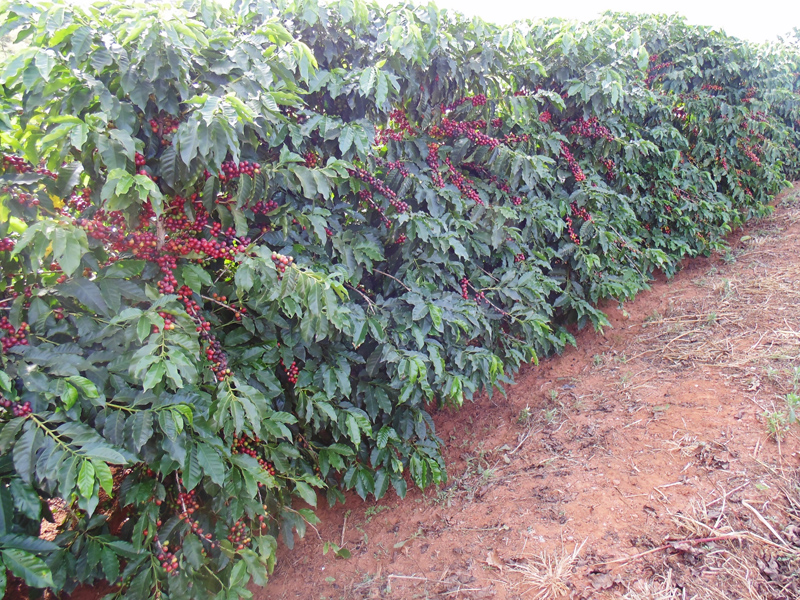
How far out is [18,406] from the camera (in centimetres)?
137

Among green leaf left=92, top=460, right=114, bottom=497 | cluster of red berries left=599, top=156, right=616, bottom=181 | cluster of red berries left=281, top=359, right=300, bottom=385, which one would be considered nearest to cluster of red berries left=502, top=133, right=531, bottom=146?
cluster of red berries left=599, top=156, right=616, bottom=181

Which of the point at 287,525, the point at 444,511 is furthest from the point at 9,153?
the point at 444,511

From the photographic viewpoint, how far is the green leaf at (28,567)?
123 centimetres

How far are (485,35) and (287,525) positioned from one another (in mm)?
2784

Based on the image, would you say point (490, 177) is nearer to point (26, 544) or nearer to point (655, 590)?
point (655, 590)

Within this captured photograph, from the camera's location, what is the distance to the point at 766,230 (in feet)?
16.7

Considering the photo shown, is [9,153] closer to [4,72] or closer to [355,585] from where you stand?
[4,72]

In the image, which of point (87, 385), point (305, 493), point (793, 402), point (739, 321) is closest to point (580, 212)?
point (739, 321)

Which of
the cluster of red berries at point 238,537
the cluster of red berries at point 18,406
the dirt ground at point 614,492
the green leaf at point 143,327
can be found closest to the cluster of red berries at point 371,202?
the green leaf at point 143,327

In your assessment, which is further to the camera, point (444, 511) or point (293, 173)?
point (444, 511)

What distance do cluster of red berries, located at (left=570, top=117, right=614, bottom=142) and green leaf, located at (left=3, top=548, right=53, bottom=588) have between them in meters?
3.70

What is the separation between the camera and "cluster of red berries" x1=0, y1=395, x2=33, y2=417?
53.2 inches

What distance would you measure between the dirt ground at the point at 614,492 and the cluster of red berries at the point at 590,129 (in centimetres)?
151

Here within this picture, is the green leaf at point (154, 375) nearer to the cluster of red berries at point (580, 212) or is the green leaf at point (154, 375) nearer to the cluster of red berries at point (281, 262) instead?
the cluster of red berries at point (281, 262)
